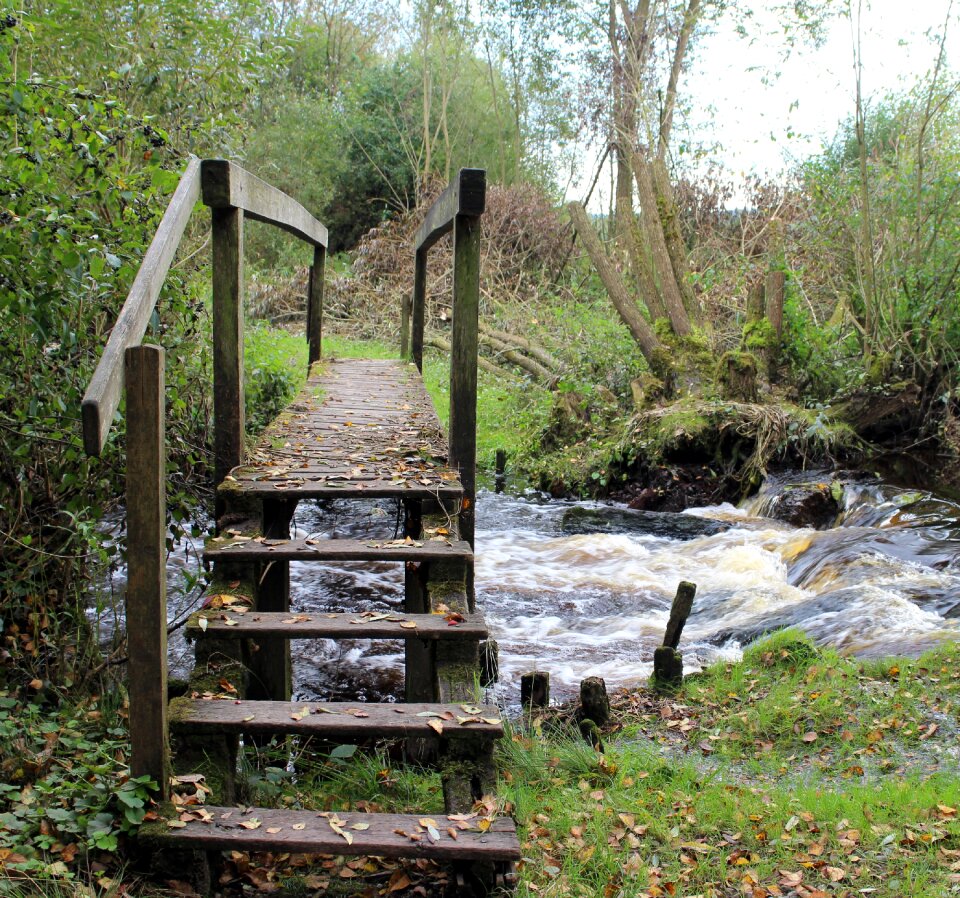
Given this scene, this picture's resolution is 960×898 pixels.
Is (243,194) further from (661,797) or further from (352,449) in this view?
(661,797)

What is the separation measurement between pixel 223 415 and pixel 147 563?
215 centimetres

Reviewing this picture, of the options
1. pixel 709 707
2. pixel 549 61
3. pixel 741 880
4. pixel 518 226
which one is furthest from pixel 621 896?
pixel 549 61

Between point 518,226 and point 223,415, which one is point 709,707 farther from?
point 518,226

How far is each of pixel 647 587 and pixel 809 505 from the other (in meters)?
2.58

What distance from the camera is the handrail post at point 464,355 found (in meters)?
4.90

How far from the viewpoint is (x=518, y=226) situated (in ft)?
64.0

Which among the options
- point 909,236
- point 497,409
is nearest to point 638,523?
point 909,236

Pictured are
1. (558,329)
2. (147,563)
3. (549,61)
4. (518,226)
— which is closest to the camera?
(147,563)

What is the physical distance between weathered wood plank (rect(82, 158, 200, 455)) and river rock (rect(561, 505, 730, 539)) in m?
6.64

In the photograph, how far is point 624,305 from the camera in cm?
1218

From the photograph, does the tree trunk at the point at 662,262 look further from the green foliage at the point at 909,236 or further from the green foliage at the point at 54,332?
the green foliage at the point at 54,332

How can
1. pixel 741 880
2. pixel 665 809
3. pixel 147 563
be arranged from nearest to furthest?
pixel 147 563, pixel 741 880, pixel 665 809

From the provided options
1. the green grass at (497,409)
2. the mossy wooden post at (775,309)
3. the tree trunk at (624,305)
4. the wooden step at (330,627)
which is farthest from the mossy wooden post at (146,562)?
the mossy wooden post at (775,309)

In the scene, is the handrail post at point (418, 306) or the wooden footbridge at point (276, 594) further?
the handrail post at point (418, 306)
